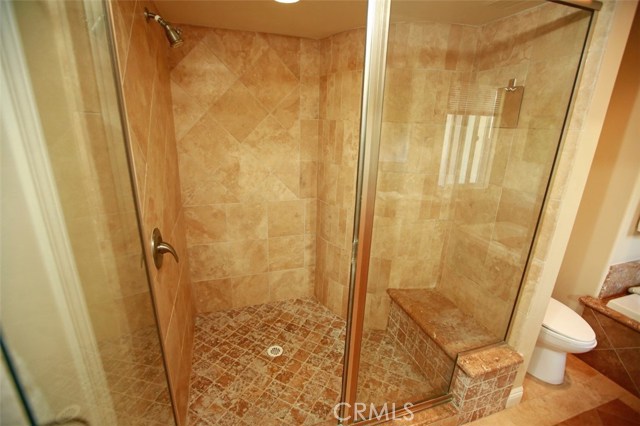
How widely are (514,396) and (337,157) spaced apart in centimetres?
184

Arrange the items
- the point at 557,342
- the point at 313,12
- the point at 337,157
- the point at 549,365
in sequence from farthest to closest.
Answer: the point at 337,157 → the point at 549,365 → the point at 557,342 → the point at 313,12

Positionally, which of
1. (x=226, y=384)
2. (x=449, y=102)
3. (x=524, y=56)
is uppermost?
(x=524, y=56)

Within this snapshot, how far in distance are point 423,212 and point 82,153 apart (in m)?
1.74

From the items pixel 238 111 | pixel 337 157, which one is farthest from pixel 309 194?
pixel 238 111

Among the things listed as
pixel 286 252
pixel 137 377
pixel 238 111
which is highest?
pixel 238 111

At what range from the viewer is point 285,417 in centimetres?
148

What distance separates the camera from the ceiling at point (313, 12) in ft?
4.43

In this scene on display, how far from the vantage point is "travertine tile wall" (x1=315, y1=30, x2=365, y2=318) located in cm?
183

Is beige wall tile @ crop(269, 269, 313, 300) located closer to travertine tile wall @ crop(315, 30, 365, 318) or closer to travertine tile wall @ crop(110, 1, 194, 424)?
travertine tile wall @ crop(315, 30, 365, 318)

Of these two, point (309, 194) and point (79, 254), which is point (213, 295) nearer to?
point (309, 194)

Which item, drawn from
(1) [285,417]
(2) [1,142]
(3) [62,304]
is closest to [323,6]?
(2) [1,142]

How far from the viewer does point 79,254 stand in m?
0.57

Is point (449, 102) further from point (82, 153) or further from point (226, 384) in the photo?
point (226, 384)

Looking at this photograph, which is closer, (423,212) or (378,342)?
(378,342)
